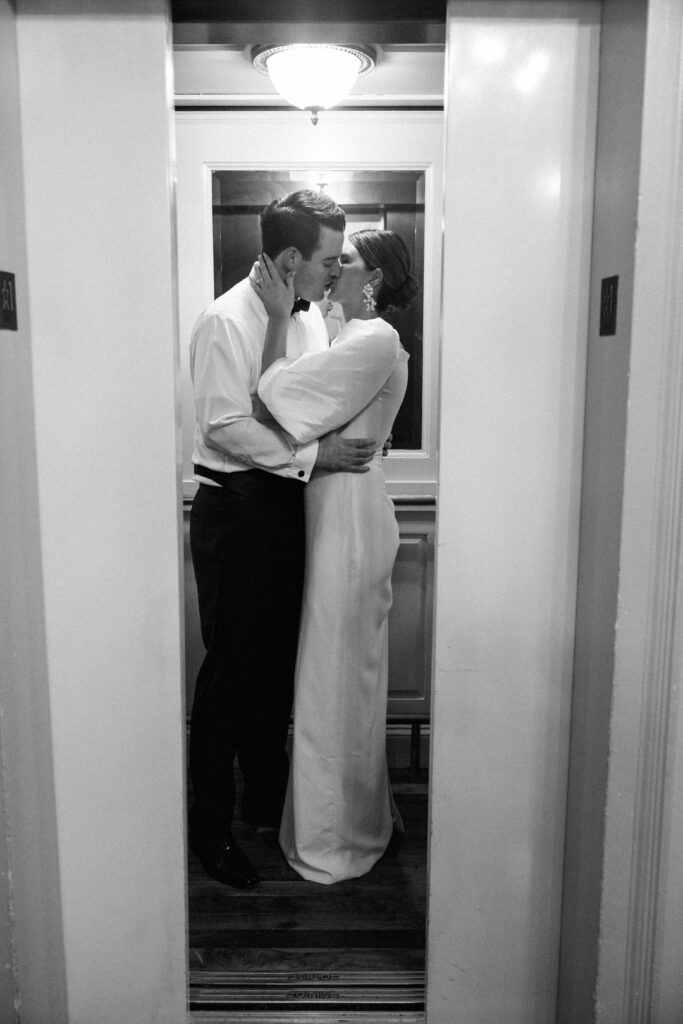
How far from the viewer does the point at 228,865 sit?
2307mm

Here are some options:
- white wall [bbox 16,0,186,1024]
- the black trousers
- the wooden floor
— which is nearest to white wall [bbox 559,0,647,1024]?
the wooden floor

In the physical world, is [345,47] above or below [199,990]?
above

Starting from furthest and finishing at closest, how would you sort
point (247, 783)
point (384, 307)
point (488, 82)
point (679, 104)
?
point (247, 783) < point (384, 307) < point (488, 82) < point (679, 104)

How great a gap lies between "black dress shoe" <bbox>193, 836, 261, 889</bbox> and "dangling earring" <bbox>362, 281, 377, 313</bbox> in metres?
1.54

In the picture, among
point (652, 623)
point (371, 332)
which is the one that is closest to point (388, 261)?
point (371, 332)

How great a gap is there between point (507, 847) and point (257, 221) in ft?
6.82

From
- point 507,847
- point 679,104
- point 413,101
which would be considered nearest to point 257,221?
point 413,101

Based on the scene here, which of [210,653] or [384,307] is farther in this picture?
[384,307]

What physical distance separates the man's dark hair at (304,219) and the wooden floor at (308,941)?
1.73 metres

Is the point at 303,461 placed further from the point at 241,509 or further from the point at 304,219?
the point at 304,219

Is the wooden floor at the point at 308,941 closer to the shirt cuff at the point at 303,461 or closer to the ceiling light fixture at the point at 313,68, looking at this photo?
the shirt cuff at the point at 303,461

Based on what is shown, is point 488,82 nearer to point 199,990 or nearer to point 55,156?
point 55,156

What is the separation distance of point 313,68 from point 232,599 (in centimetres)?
141

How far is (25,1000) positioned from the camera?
1.53 metres
